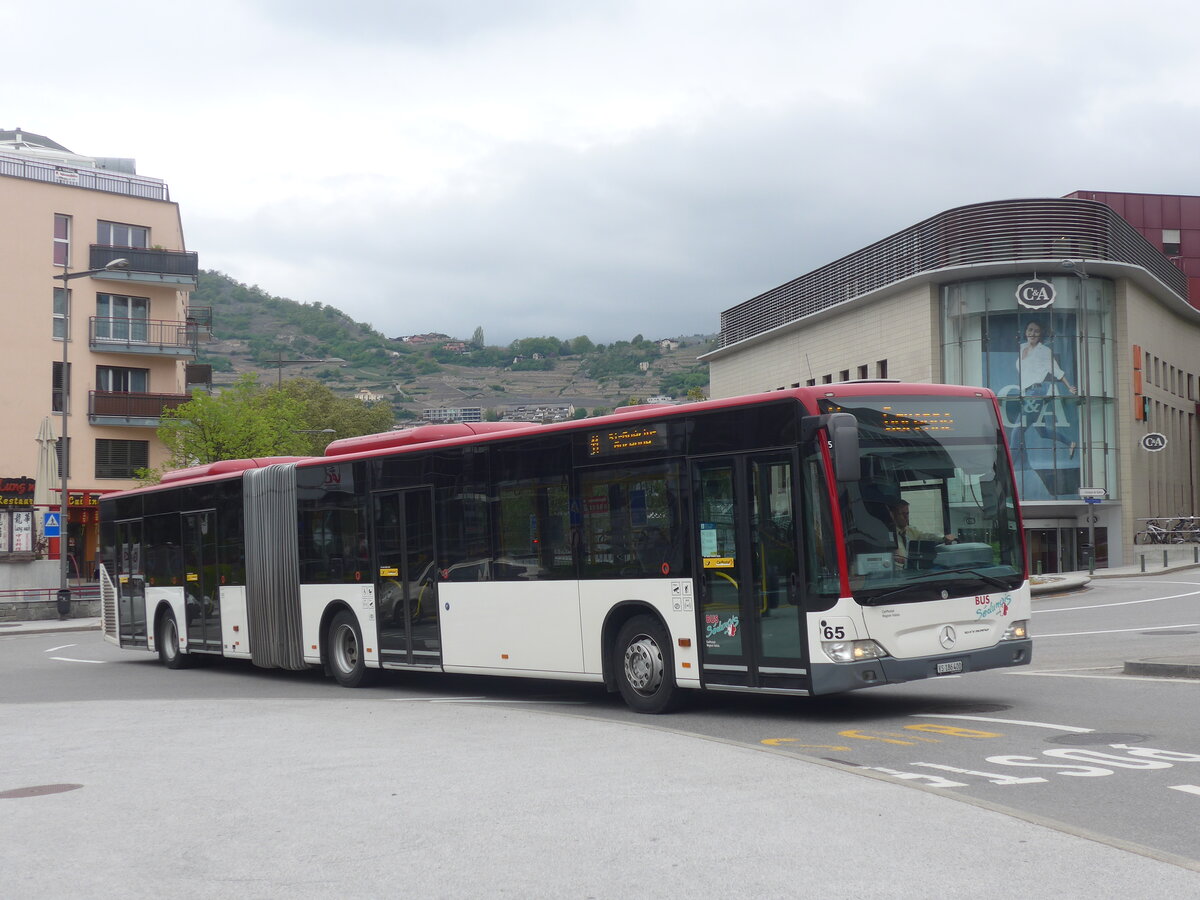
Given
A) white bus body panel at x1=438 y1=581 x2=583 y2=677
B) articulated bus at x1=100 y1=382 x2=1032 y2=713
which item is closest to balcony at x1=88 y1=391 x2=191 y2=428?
articulated bus at x1=100 y1=382 x2=1032 y2=713

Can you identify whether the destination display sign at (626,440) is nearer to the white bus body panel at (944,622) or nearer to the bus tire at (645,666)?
the bus tire at (645,666)

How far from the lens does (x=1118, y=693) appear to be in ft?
44.2

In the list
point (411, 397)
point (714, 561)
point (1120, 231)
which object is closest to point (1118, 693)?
point (714, 561)

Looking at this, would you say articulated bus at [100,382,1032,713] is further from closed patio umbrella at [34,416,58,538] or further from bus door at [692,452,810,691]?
closed patio umbrella at [34,416,58,538]

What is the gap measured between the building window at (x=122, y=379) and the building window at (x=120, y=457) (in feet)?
7.59

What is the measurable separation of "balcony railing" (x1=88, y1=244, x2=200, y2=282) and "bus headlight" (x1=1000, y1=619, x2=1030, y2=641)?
53198mm

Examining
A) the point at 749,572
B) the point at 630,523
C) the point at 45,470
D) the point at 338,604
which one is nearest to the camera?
the point at 749,572

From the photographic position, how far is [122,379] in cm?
6197

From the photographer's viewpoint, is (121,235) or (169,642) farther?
(121,235)

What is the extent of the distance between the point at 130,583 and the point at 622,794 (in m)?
17.9

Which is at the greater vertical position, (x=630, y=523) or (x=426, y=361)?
(x=426, y=361)

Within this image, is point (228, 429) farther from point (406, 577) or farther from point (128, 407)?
point (406, 577)

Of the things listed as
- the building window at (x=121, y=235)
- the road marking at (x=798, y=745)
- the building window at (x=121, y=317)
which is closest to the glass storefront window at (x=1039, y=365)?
the building window at (x=121, y=317)

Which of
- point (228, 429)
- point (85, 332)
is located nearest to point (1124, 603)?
point (228, 429)
